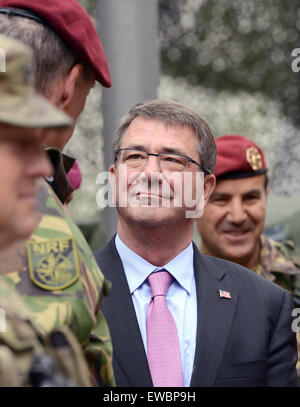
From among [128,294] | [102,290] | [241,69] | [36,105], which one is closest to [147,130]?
[128,294]

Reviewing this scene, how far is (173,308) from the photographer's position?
2.91 metres

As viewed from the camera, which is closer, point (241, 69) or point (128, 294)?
point (128, 294)

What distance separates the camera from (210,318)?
289cm

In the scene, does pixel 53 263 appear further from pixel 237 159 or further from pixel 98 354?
pixel 237 159

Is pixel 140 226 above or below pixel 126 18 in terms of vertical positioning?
below

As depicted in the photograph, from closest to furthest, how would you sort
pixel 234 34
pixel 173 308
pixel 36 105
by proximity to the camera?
pixel 36 105 < pixel 173 308 < pixel 234 34

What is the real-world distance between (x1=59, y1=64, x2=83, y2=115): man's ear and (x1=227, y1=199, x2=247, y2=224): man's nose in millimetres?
2232

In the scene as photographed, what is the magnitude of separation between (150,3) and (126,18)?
0.19 meters

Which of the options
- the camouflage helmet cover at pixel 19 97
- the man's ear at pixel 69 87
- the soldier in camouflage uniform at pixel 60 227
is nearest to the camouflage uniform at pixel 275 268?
the soldier in camouflage uniform at pixel 60 227

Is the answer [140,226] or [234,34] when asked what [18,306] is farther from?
[234,34]

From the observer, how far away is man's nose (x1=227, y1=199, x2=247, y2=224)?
4.46m

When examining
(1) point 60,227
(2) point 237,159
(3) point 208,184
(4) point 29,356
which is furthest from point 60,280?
(2) point 237,159

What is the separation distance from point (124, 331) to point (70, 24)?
1.15m

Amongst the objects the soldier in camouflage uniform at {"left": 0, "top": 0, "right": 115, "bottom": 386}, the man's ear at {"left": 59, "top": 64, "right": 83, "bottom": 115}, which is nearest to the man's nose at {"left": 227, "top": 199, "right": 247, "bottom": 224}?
the soldier in camouflage uniform at {"left": 0, "top": 0, "right": 115, "bottom": 386}
